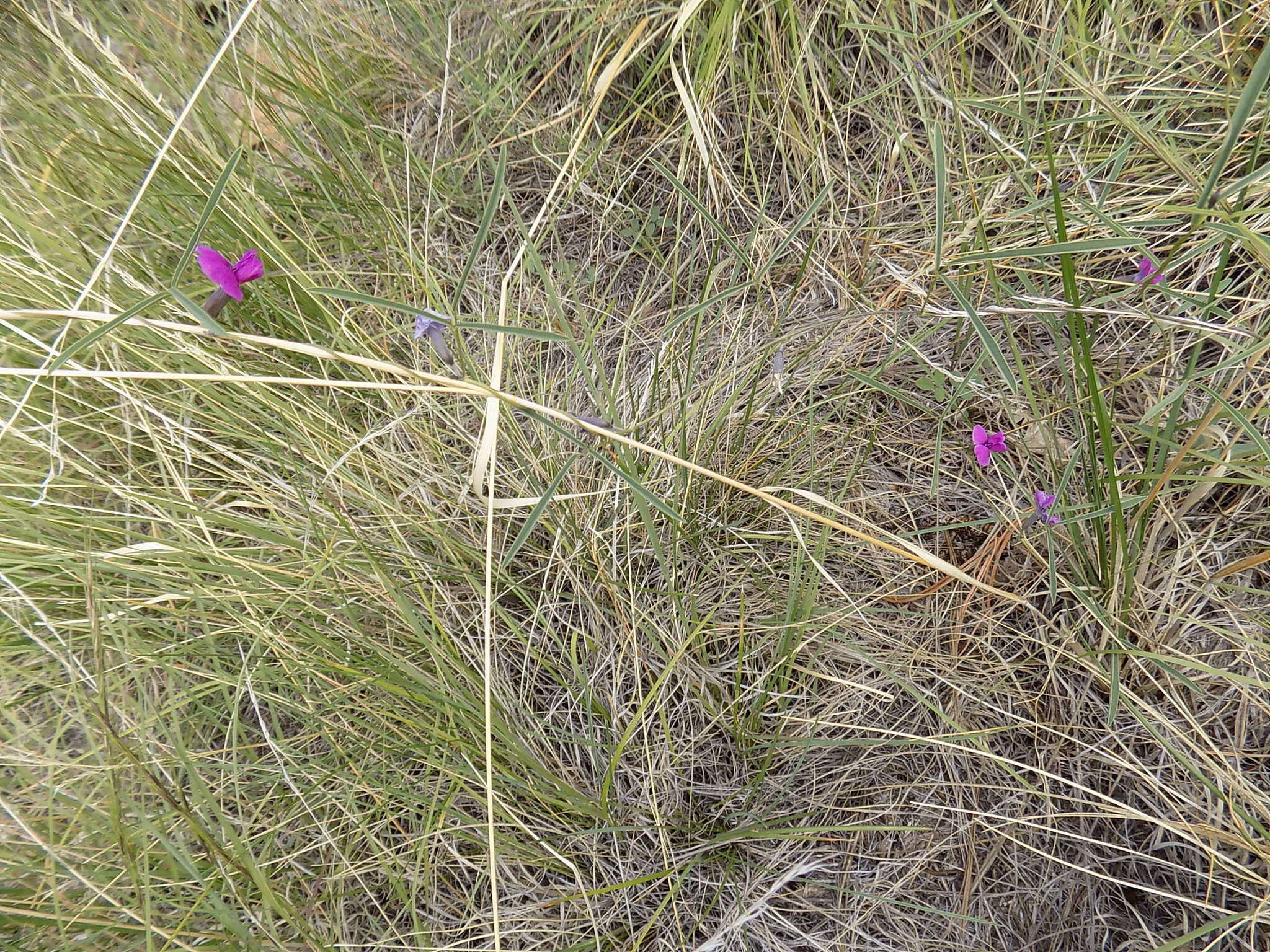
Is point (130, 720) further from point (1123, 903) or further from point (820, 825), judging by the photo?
point (1123, 903)

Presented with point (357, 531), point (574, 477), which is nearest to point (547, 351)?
point (574, 477)

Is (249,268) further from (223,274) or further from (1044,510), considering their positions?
(1044,510)

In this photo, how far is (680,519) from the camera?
A: 115 centimetres

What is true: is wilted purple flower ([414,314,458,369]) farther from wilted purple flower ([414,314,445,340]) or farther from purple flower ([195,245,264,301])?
purple flower ([195,245,264,301])

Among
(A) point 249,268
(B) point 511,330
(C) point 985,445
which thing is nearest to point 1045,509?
(C) point 985,445

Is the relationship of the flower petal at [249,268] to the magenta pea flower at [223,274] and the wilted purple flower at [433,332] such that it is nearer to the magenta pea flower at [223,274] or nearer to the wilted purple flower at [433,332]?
the magenta pea flower at [223,274]

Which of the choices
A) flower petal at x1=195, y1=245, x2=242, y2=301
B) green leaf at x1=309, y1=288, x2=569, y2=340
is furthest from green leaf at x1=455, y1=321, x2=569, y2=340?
flower petal at x1=195, y1=245, x2=242, y2=301

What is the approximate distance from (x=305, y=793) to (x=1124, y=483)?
51.0 inches

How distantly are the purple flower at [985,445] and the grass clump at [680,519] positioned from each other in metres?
0.06

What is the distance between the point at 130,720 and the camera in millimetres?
1138

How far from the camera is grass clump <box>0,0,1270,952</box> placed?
41.3 inches

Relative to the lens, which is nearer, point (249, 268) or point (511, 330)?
point (511, 330)

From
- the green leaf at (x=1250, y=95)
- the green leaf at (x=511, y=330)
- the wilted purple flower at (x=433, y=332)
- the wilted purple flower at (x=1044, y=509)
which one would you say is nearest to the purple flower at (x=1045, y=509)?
the wilted purple flower at (x=1044, y=509)

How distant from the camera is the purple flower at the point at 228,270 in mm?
1023
